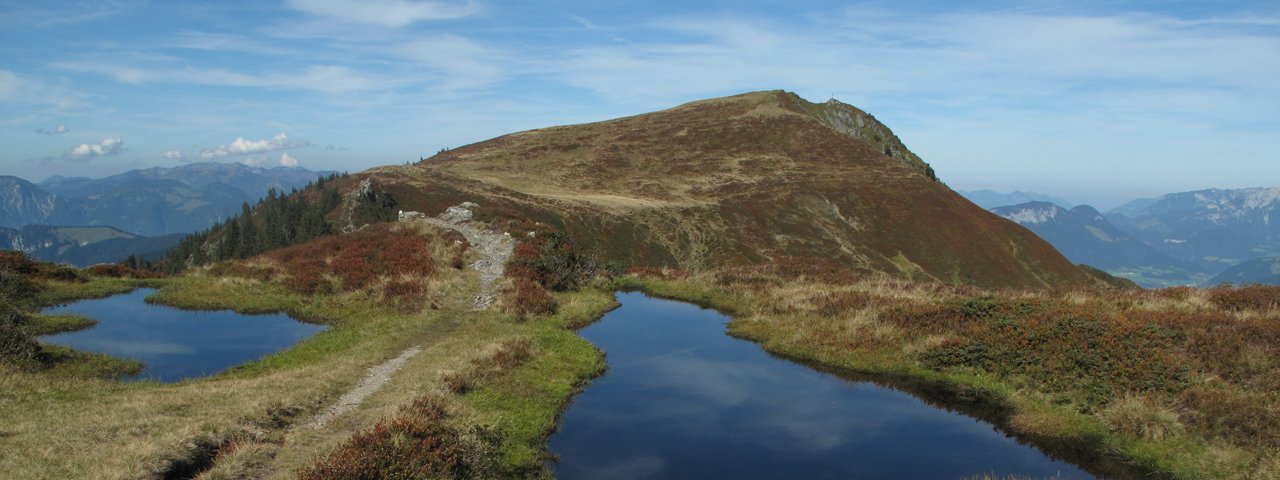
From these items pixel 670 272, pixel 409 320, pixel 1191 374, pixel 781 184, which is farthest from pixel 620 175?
pixel 1191 374

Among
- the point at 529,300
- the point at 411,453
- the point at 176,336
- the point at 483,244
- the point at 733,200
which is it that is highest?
the point at 733,200

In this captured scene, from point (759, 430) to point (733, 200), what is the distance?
9989 cm

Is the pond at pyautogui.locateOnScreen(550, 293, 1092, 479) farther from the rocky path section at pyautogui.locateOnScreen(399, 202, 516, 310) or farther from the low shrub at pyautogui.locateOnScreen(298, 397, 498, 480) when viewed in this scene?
the rocky path section at pyautogui.locateOnScreen(399, 202, 516, 310)

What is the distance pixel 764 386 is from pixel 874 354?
5.74 metres

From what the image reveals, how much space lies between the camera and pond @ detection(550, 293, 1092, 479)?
14.8 m

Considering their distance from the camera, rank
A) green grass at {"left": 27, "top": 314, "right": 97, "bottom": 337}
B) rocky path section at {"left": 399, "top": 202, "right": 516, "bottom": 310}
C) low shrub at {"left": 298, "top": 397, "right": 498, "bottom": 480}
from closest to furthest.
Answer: low shrub at {"left": 298, "top": 397, "right": 498, "bottom": 480} → green grass at {"left": 27, "top": 314, "right": 97, "bottom": 337} → rocky path section at {"left": 399, "top": 202, "right": 516, "bottom": 310}

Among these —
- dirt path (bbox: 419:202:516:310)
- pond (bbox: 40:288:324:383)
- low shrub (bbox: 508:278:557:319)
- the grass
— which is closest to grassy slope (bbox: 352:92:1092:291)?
dirt path (bbox: 419:202:516:310)

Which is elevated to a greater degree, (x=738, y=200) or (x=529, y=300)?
(x=738, y=200)

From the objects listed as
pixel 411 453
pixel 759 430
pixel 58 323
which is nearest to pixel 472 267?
pixel 58 323

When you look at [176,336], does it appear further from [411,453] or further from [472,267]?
[411,453]

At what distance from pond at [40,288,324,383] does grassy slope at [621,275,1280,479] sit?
19546 mm

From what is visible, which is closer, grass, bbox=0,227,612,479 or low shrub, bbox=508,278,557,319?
grass, bbox=0,227,612,479

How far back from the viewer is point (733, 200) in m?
115

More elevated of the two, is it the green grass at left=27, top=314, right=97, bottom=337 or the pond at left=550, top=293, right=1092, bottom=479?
the green grass at left=27, top=314, right=97, bottom=337
